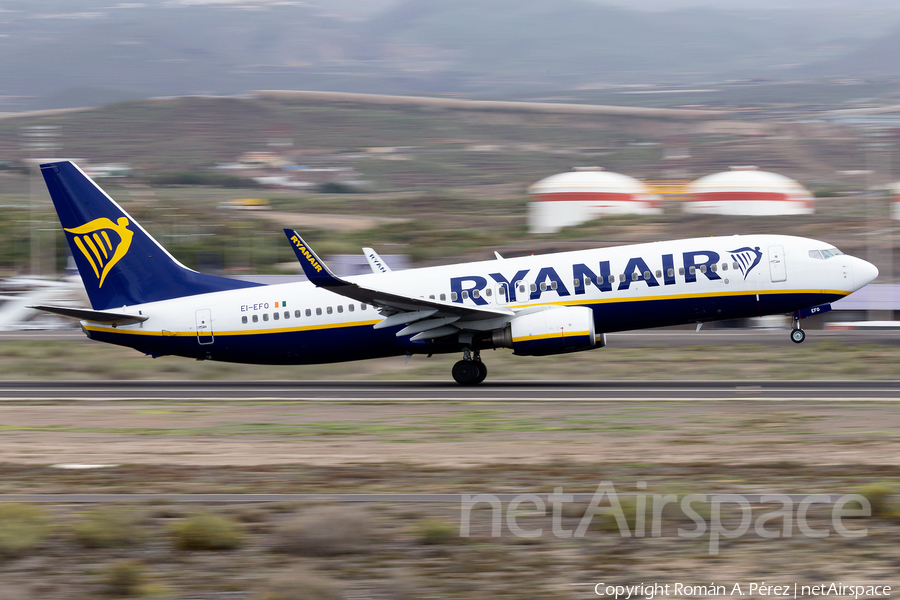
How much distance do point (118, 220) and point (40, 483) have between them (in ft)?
53.4

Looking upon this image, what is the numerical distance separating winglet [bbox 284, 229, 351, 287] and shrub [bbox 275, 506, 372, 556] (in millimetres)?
14954

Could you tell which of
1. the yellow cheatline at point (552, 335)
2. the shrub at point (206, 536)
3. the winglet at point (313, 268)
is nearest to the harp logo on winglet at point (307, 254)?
the winglet at point (313, 268)

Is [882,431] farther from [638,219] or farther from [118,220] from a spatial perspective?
[638,219]

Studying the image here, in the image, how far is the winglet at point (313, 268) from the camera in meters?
25.8

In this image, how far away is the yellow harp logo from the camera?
29.8 m

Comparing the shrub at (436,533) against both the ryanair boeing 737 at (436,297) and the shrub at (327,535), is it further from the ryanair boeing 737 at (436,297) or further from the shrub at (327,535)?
Answer: the ryanair boeing 737 at (436,297)

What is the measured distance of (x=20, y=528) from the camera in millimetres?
11695

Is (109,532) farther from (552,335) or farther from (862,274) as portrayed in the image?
(862,274)

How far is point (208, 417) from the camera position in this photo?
23.1 metres

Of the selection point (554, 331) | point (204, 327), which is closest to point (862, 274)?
point (554, 331)

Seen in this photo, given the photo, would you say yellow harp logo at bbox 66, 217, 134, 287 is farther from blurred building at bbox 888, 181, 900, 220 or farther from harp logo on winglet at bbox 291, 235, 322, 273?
blurred building at bbox 888, 181, 900, 220

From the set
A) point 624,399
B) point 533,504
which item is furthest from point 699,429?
point 533,504

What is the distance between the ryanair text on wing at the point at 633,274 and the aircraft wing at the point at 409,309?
1.12 m

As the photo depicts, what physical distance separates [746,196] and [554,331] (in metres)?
76.4
